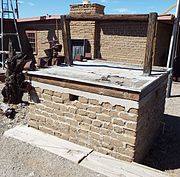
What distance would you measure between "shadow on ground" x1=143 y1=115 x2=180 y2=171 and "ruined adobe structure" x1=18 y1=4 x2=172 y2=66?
16.9ft

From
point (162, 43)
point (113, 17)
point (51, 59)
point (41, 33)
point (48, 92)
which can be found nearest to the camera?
point (48, 92)

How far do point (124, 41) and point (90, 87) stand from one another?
7.48 m

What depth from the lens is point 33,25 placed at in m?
14.0

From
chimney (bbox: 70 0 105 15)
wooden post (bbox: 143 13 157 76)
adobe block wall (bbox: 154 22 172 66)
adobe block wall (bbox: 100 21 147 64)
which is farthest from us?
chimney (bbox: 70 0 105 15)

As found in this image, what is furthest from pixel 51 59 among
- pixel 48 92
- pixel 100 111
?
pixel 100 111

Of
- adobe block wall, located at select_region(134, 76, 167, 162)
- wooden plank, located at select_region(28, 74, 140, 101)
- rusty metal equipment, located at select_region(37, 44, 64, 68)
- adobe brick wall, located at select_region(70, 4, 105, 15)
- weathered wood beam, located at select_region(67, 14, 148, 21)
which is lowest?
adobe block wall, located at select_region(134, 76, 167, 162)

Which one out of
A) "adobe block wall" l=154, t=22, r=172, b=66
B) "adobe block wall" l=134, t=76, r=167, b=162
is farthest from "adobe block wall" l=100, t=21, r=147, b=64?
"adobe block wall" l=134, t=76, r=167, b=162

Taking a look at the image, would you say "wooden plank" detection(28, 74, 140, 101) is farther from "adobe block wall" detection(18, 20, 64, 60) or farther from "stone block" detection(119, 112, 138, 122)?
"adobe block wall" detection(18, 20, 64, 60)

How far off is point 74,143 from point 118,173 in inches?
44.9

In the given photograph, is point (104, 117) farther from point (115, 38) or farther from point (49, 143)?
point (115, 38)

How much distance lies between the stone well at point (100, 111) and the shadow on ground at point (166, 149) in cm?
22

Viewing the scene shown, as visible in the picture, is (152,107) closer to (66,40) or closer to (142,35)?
(66,40)

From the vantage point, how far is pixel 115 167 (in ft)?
11.4

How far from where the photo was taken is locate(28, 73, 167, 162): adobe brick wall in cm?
352
